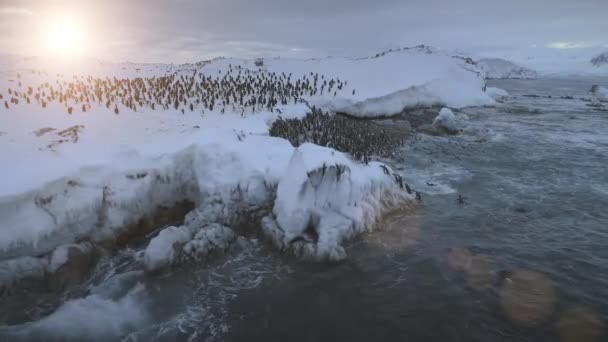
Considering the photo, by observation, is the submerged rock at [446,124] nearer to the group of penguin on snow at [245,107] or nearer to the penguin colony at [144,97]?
the group of penguin on snow at [245,107]

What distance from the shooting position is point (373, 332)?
8.27 metres

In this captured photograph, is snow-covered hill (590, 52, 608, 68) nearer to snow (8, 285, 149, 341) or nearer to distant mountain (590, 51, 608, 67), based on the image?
distant mountain (590, 51, 608, 67)

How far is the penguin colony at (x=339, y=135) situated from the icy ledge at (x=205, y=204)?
599cm

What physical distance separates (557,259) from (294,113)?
54.9ft

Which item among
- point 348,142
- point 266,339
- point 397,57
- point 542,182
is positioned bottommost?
point 266,339

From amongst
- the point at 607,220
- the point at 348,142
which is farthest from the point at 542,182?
the point at 348,142

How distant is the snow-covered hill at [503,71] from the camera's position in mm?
142625

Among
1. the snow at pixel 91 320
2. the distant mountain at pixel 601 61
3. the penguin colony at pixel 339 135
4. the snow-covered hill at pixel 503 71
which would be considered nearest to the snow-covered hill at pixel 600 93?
the penguin colony at pixel 339 135

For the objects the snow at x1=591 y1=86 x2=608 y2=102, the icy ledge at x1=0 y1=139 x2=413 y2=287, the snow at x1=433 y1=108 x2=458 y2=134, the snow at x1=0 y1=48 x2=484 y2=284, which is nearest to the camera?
the icy ledge at x1=0 y1=139 x2=413 y2=287

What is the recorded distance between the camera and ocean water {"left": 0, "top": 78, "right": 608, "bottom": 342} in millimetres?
8320

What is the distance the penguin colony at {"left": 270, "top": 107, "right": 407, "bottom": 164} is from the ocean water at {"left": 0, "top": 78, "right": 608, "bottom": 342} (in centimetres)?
691

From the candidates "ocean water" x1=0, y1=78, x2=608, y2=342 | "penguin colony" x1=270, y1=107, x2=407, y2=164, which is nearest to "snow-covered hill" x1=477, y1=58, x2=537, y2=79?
"penguin colony" x1=270, y1=107, x2=407, y2=164

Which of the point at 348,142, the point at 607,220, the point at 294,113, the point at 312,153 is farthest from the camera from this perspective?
the point at 294,113

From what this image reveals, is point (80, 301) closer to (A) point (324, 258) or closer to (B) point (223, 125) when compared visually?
(A) point (324, 258)
